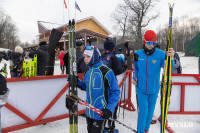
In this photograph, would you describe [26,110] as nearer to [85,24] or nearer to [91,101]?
[91,101]

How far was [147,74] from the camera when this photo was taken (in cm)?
280

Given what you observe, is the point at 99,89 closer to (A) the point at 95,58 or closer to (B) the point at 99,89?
(B) the point at 99,89

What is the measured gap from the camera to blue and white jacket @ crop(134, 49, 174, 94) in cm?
277

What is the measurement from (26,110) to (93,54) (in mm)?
2038

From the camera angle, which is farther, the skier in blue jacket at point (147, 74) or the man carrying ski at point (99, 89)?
the skier in blue jacket at point (147, 74)

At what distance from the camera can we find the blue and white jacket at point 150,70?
9.07 ft

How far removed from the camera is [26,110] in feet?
9.60

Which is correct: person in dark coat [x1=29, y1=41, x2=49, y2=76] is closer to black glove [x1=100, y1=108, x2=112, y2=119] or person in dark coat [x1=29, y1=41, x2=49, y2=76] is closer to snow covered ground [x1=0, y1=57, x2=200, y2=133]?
snow covered ground [x1=0, y1=57, x2=200, y2=133]

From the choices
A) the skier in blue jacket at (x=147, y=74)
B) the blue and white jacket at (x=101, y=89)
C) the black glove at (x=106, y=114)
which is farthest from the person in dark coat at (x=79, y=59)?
the black glove at (x=106, y=114)

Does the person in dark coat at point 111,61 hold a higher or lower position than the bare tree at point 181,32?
lower

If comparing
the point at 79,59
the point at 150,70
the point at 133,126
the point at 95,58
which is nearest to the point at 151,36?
the point at 150,70

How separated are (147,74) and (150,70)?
99 millimetres

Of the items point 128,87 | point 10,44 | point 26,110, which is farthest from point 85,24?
point 10,44

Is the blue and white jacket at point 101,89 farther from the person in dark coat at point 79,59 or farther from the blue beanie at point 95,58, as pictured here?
the person in dark coat at point 79,59
